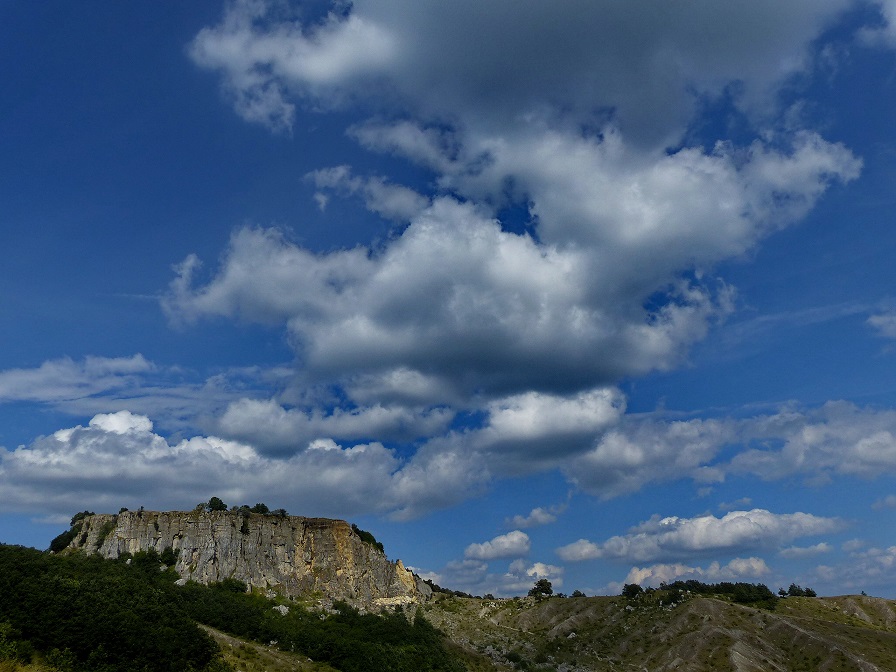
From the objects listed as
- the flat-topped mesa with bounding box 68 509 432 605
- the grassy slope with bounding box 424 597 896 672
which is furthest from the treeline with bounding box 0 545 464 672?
the grassy slope with bounding box 424 597 896 672

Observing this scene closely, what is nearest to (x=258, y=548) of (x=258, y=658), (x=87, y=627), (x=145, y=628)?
(x=258, y=658)

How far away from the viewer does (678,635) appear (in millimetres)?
130750

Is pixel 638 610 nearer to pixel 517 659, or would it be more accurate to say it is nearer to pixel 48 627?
pixel 517 659

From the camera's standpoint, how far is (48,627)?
59750 mm

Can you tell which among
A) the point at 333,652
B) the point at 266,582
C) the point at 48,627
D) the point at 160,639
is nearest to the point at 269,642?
the point at 333,652

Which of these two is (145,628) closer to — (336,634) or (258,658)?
(258,658)

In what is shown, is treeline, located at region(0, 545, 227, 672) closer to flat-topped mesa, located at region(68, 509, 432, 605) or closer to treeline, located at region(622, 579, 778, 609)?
flat-topped mesa, located at region(68, 509, 432, 605)

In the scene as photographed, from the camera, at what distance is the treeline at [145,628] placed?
59.3m

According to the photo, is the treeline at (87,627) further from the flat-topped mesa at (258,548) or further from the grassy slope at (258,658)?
the flat-topped mesa at (258,548)

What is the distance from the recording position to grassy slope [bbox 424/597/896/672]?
116 meters

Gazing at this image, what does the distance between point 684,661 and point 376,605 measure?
68.2 m

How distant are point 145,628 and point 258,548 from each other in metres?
76.3

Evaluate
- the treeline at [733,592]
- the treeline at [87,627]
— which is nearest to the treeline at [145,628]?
the treeline at [87,627]

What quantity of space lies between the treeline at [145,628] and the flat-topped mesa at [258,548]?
71.6 feet
